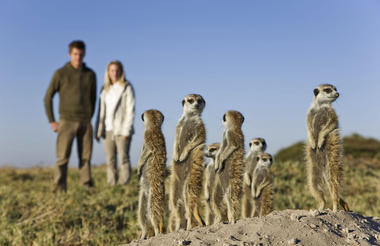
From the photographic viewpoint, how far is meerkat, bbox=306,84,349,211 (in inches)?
201

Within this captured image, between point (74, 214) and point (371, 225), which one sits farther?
point (74, 214)

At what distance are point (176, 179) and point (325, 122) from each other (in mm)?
1836

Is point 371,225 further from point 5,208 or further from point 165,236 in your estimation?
point 5,208

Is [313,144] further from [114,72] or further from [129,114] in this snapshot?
[114,72]

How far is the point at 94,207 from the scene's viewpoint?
9898mm

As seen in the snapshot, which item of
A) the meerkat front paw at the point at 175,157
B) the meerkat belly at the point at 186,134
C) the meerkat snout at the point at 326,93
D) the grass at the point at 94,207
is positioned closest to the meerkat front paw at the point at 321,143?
the meerkat snout at the point at 326,93

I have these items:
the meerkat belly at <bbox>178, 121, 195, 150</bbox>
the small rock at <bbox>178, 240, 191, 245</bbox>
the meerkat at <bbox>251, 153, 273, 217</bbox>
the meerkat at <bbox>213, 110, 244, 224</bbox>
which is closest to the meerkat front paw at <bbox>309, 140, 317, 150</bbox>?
the meerkat at <bbox>251, 153, 273, 217</bbox>

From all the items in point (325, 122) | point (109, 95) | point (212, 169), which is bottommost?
point (212, 169)

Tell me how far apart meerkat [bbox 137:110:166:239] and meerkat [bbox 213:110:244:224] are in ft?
2.16

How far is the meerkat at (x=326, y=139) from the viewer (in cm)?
510

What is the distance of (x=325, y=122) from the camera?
16.8 feet

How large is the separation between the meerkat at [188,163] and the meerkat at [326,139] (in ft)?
4.29

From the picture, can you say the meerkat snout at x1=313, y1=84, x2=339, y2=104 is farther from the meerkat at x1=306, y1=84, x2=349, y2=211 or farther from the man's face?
the man's face

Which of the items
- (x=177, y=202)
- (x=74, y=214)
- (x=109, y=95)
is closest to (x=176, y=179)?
(x=177, y=202)
